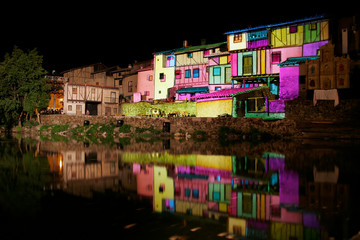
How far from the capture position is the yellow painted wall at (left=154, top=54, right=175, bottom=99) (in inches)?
1984

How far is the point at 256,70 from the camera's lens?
124 ft

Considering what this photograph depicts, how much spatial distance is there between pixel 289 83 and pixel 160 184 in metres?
27.5

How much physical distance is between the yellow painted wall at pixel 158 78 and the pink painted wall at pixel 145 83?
2312mm

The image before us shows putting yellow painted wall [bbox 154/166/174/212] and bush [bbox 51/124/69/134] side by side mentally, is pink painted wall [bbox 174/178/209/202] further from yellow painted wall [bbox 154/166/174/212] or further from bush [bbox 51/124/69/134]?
bush [bbox 51/124/69/134]

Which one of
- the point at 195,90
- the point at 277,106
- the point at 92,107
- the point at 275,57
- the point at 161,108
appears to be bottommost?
the point at 277,106

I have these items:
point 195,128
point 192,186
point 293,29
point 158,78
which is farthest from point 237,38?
point 192,186

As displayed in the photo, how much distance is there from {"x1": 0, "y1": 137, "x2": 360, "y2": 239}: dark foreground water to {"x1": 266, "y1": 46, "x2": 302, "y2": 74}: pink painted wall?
2609cm

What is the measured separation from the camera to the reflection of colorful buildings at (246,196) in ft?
17.9

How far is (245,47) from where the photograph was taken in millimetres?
38438

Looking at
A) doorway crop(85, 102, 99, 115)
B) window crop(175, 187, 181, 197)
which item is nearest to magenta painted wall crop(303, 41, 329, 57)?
window crop(175, 187, 181, 197)

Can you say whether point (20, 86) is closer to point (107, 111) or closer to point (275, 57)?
point (107, 111)

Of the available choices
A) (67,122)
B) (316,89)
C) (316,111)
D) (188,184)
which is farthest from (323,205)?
(67,122)

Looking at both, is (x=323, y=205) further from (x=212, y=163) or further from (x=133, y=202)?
(x=212, y=163)

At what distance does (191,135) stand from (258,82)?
1404 centimetres
